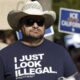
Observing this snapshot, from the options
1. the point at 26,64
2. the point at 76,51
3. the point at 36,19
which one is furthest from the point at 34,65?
the point at 76,51

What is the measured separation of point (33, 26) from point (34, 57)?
0.36 meters

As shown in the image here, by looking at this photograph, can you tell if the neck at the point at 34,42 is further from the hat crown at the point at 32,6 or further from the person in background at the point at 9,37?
the person in background at the point at 9,37

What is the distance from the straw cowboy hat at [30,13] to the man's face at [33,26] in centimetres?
6

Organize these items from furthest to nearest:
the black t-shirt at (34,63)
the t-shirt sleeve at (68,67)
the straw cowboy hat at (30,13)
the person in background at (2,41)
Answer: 1. the person in background at (2,41)
2. the straw cowboy hat at (30,13)
3. the t-shirt sleeve at (68,67)
4. the black t-shirt at (34,63)

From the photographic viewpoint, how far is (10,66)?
22.4 feet

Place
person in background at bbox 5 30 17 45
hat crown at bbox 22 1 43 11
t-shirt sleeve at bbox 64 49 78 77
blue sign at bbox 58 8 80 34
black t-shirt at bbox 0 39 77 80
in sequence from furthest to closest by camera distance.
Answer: person in background at bbox 5 30 17 45, blue sign at bbox 58 8 80 34, hat crown at bbox 22 1 43 11, t-shirt sleeve at bbox 64 49 78 77, black t-shirt at bbox 0 39 77 80

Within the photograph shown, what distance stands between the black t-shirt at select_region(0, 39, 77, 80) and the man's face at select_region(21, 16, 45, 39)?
5.3 inches

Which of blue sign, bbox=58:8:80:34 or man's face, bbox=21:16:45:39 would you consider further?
blue sign, bbox=58:8:80:34

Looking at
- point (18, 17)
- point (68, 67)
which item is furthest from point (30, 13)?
point (68, 67)

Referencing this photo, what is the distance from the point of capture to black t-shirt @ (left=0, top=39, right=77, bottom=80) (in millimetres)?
6816

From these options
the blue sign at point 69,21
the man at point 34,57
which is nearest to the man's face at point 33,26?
the man at point 34,57

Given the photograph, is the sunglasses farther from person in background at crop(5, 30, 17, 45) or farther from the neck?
person in background at crop(5, 30, 17, 45)

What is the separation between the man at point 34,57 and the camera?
6.82 m

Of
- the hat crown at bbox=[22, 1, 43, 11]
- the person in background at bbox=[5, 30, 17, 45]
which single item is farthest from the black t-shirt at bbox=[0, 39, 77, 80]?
the person in background at bbox=[5, 30, 17, 45]
